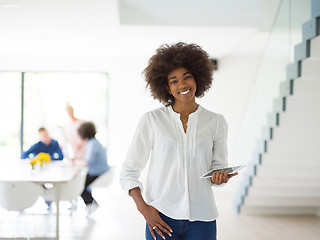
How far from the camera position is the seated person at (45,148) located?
5.62m

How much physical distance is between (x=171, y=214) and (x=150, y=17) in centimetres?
412

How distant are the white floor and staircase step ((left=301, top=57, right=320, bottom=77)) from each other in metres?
2.05

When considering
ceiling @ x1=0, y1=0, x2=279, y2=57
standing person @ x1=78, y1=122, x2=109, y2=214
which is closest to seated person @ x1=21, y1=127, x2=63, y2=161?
standing person @ x1=78, y1=122, x2=109, y2=214

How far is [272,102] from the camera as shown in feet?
13.8

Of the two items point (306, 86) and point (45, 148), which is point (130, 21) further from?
point (306, 86)

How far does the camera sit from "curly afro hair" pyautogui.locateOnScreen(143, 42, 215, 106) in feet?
5.30

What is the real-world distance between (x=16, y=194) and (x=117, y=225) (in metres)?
1.52

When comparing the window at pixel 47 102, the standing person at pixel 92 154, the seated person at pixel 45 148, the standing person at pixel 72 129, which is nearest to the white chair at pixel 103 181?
the standing person at pixel 92 154

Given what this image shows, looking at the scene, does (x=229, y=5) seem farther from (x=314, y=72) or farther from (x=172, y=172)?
(x=172, y=172)

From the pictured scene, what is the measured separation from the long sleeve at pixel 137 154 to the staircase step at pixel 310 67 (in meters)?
2.35

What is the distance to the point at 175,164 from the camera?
4.91 feet

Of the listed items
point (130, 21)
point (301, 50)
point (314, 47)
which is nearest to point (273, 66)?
point (301, 50)

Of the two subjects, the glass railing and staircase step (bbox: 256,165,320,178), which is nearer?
the glass railing

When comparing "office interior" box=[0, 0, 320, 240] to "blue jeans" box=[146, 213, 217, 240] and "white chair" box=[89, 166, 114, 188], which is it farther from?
"blue jeans" box=[146, 213, 217, 240]
